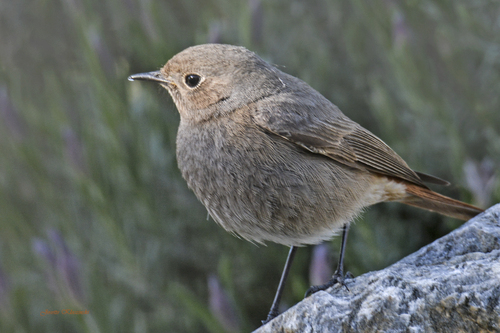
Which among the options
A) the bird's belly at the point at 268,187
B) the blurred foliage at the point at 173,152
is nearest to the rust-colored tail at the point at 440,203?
the blurred foliage at the point at 173,152

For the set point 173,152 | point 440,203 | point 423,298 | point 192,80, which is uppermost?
point 192,80

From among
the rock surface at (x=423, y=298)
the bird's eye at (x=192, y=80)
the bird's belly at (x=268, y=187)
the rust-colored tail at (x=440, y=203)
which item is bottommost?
the rock surface at (x=423, y=298)

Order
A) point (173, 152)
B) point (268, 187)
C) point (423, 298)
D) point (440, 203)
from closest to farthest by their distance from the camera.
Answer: point (423, 298) → point (268, 187) → point (440, 203) → point (173, 152)

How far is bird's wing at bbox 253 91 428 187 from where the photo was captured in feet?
7.63

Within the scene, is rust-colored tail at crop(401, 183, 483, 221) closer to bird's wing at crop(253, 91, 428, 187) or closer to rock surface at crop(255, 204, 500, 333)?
bird's wing at crop(253, 91, 428, 187)

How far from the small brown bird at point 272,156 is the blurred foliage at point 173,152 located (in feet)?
1.35

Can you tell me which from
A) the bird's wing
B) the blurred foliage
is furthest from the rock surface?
the blurred foliage

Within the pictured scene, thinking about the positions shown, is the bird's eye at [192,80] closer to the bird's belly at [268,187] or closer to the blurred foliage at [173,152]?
the bird's belly at [268,187]

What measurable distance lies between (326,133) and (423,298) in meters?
0.97

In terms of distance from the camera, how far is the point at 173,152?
3578 mm

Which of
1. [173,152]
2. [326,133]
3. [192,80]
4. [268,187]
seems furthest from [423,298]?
[173,152]

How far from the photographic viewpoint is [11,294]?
3439 mm

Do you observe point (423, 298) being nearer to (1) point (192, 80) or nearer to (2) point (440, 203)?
(2) point (440, 203)

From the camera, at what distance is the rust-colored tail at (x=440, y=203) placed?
97.6 inches
